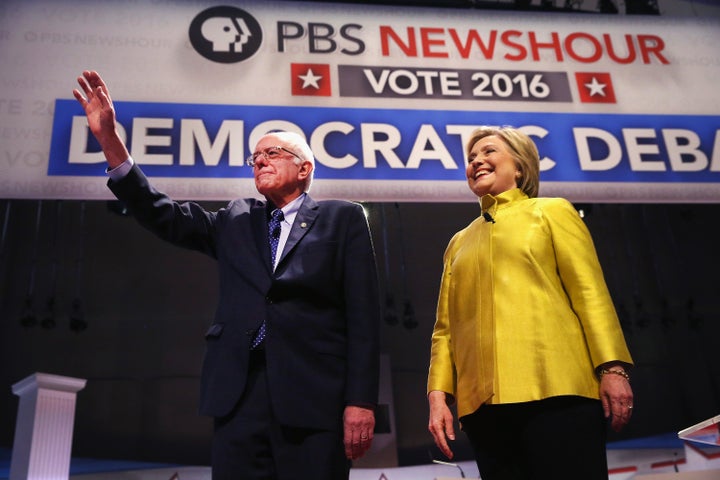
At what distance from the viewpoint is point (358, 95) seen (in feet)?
10.3

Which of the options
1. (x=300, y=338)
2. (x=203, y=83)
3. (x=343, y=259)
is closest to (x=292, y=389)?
(x=300, y=338)

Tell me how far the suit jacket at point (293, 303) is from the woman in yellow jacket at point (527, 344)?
0.19 meters

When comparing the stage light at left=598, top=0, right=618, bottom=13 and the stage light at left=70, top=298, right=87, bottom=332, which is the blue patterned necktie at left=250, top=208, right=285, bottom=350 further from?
the stage light at left=70, top=298, right=87, bottom=332

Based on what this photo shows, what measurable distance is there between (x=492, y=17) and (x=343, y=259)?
7.71ft

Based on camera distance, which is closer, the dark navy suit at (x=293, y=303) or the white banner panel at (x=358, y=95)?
the dark navy suit at (x=293, y=303)

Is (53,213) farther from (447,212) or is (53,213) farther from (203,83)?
(203,83)

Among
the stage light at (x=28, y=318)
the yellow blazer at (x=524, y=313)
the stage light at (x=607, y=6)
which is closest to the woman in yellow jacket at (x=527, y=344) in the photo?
the yellow blazer at (x=524, y=313)

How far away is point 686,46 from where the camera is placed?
3.48 metres

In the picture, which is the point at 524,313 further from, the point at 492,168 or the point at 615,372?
the point at 492,168

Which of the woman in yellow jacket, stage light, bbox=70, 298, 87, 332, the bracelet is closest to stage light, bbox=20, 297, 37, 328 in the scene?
stage light, bbox=70, 298, 87, 332

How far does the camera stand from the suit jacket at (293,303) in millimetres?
1358

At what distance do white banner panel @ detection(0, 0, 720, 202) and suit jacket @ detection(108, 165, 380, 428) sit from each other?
120 cm

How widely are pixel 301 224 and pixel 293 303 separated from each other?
8.3 inches

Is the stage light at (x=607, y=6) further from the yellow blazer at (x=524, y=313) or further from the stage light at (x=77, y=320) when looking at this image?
the stage light at (x=77, y=320)
